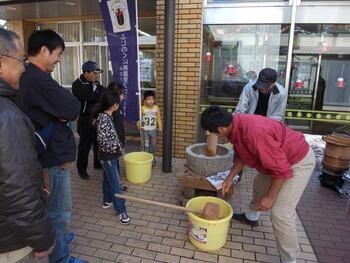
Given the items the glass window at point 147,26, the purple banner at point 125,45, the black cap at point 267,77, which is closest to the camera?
the black cap at point 267,77

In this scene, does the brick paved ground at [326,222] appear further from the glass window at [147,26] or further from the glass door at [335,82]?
the glass window at [147,26]

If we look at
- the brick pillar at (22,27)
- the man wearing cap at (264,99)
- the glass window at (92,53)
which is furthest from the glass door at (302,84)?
the brick pillar at (22,27)

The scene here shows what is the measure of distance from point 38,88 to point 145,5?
199 inches

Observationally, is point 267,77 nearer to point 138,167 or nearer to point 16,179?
point 138,167

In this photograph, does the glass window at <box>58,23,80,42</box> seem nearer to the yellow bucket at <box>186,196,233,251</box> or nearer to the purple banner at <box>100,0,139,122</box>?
the purple banner at <box>100,0,139,122</box>

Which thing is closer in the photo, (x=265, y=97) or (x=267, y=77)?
(x=267, y=77)

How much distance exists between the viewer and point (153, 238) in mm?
3125

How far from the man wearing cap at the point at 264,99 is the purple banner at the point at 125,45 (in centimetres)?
185

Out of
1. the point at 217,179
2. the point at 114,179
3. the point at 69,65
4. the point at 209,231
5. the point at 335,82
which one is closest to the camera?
the point at 209,231

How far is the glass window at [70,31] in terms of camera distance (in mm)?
8375

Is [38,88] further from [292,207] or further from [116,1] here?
[116,1]

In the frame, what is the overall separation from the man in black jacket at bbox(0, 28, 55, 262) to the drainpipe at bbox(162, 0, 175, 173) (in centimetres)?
325

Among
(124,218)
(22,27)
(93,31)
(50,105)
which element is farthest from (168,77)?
(22,27)

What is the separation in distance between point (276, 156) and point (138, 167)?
8.41 ft
